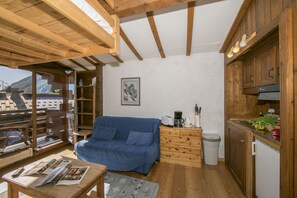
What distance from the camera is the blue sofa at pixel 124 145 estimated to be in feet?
8.07

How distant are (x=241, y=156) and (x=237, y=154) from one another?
156 mm

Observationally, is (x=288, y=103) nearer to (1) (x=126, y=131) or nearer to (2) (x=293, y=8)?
(2) (x=293, y=8)

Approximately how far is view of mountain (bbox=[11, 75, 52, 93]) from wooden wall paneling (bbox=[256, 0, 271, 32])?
455cm

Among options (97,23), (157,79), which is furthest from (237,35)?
(97,23)

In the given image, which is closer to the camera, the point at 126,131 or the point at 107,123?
the point at 126,131

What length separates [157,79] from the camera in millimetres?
3551

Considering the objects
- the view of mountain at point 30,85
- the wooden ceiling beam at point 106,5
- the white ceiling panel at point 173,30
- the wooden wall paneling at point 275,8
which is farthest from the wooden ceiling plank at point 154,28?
the view of mountain at point 30,85

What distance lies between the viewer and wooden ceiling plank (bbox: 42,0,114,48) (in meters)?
0.95

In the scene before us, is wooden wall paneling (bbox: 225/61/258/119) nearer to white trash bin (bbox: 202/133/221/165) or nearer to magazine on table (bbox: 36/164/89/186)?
white trash bin (bbox: 202/133/221/165)

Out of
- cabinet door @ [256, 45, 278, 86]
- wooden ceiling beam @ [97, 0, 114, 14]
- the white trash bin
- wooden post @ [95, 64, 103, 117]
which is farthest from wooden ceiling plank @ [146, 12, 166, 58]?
the white trash bin

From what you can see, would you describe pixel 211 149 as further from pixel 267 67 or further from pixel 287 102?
pixel 287 102

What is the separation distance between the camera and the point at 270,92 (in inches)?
71.2

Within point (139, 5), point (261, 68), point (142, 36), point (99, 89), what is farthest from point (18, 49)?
point (261, 68)

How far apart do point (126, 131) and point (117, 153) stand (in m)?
0.74
